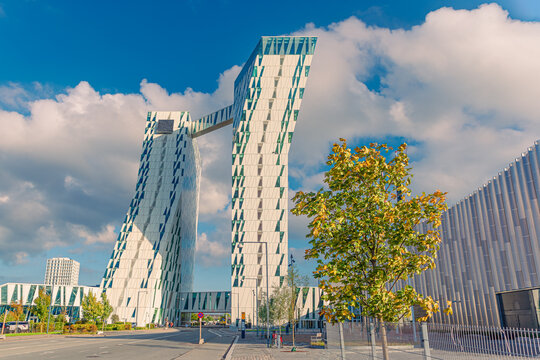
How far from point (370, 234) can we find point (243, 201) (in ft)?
300

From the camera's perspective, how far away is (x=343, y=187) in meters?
10.7

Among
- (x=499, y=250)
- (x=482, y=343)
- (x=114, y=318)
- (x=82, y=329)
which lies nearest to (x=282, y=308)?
(x=499, y=250)

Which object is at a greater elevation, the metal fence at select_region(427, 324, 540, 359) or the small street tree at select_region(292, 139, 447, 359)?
the small street tree at select_region(292, 139, 447, 359)

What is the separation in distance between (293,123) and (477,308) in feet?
234

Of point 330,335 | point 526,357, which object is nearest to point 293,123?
point 330,335

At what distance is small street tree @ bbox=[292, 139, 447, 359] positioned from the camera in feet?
31.5

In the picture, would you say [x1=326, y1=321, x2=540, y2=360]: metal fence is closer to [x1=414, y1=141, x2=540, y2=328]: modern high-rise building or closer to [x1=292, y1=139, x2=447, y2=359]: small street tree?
[x1=292, y1=139, x2=447, y2=359]: small street tree

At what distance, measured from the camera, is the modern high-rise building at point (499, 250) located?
3297 centimetres

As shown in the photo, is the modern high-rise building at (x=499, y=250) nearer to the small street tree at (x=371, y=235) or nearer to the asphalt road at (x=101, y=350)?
the asphalt road at (x=101, y=350)

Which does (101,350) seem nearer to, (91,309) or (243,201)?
(91,309)

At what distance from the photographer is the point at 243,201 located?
101m

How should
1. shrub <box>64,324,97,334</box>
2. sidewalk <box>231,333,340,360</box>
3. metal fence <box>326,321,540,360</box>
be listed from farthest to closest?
shrub <box>64,324,97,334</box> < sidewalk <box>231,333,340,360</box> < metal fence <box>326,321,540,360</box>

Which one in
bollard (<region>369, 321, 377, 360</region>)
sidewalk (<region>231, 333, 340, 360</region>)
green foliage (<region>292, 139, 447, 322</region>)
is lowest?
sidewalk (<region>231, 333, 340, 360</region>)

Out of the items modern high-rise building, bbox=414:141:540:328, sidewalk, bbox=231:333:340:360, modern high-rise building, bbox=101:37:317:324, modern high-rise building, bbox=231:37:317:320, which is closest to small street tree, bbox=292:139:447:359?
sidewalk, bbox=231:333:340:360
